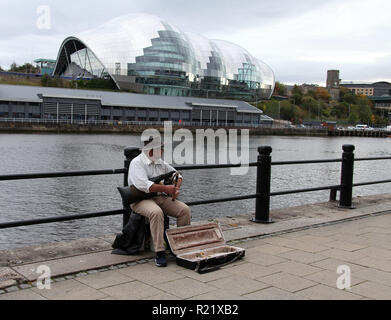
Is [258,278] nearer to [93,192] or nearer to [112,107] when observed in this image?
[93,192]

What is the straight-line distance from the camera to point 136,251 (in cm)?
561

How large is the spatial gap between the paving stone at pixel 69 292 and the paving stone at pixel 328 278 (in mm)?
2202

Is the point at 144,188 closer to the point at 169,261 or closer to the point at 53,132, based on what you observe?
the point at 169,261

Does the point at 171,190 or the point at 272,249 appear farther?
the point at 272,249

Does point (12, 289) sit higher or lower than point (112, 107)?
lower

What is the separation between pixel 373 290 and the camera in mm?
4594

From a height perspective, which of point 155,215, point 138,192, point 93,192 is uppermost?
point 138,192

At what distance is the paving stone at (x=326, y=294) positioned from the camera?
4363 millimetres

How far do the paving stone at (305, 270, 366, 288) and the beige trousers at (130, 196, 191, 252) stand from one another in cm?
163

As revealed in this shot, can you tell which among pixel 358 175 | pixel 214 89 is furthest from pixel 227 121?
pixel 358 175

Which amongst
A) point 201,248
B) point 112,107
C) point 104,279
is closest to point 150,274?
point 104,279

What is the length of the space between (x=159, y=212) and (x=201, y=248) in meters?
0.73

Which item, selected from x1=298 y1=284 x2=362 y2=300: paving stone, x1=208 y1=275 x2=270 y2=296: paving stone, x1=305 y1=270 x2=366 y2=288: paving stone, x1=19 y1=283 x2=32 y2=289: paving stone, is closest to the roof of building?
x1=19 y1=283 x2=32 y2=289: paving stone

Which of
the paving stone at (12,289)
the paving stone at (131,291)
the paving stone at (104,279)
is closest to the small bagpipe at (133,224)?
the paving stone at (104,279)
